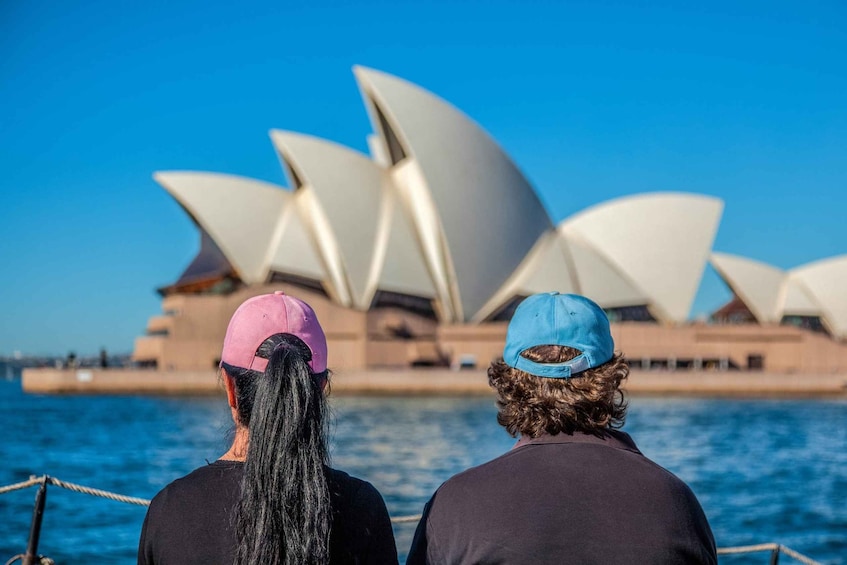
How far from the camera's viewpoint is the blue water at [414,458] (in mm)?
8250

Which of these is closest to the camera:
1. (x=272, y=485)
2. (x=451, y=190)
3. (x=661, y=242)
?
(x=272, y=485)

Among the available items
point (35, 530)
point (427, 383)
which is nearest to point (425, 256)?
point (427, 383)

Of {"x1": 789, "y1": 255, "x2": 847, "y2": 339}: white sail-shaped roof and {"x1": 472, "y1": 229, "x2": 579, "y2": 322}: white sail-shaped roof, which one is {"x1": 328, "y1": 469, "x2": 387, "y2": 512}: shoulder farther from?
{"x1": 789, "y1": 255, "x2": 847, "y2": 339}: white sail-shaped roof

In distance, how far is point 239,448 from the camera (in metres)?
1.58

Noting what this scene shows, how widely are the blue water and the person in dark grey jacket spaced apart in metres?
0.49

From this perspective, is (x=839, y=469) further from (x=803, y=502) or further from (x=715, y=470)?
(x=803, y=502)

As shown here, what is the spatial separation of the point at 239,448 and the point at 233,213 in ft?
98.5

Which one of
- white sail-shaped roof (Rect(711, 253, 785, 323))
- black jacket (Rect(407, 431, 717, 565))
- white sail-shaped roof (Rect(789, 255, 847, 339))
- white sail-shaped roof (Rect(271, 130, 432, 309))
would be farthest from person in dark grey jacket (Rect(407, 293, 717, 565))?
white sail-shaped roof (Rect(789, 255, 847, 339))

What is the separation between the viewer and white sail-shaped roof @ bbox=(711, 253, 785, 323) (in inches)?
1486

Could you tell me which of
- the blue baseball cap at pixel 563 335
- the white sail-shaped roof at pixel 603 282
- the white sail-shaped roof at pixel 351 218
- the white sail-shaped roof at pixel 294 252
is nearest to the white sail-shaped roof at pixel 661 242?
the white sail-shaped roof at pixel 603 282

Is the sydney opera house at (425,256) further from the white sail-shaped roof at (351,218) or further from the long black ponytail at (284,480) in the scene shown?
the long black ponytail at (284,480)

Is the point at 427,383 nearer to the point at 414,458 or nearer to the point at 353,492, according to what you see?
the point at 414,458

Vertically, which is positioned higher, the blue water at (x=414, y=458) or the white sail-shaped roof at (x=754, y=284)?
the white sail-shaped roof at (x=754, y=284)

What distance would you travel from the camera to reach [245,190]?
31469mm
